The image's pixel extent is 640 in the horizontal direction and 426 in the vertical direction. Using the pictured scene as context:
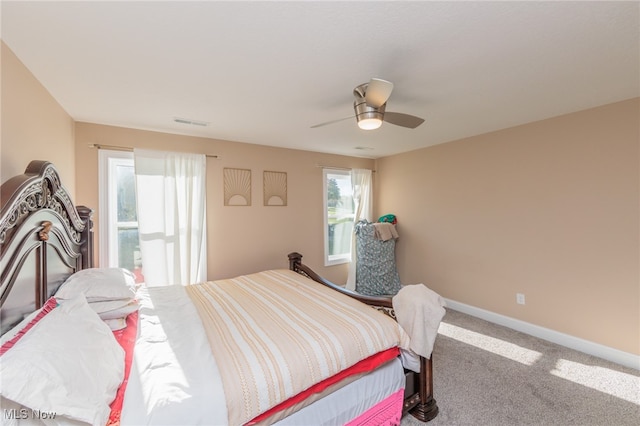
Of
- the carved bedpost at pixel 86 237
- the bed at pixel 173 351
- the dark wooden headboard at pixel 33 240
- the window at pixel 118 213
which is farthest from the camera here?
the window at pixel 118 213

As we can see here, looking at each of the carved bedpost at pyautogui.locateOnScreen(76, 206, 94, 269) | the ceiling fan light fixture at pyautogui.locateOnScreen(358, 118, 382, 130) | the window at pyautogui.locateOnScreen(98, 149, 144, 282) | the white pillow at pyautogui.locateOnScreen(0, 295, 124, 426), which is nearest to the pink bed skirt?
the white pillow at pyautogui.locateOnScreen(0, 295, 124, 426)

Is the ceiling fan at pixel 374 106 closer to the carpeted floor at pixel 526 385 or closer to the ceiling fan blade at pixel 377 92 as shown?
the ceiling fan blade at pixel 377 92

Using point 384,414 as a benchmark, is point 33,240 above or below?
above

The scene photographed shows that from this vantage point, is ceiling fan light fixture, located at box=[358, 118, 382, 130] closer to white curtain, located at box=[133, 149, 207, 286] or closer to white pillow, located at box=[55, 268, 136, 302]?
white pillow, located at box=[55, 268, 136, 302]

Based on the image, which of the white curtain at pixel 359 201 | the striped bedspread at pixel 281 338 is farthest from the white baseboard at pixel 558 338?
the striped bedspread at pixel 281 338

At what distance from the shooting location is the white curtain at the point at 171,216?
295 cm

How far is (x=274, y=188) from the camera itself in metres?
3.86

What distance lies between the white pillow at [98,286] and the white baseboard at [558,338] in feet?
12.2

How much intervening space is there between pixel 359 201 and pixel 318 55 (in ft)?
10.6

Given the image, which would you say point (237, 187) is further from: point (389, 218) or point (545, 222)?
point (545, 222)

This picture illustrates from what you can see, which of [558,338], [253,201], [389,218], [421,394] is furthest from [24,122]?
[558,338]

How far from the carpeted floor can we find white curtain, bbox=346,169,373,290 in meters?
1.91

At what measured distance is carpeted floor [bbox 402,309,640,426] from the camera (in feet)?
5.93

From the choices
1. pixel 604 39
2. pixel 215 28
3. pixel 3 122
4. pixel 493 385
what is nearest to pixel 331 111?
pixel 215 28
